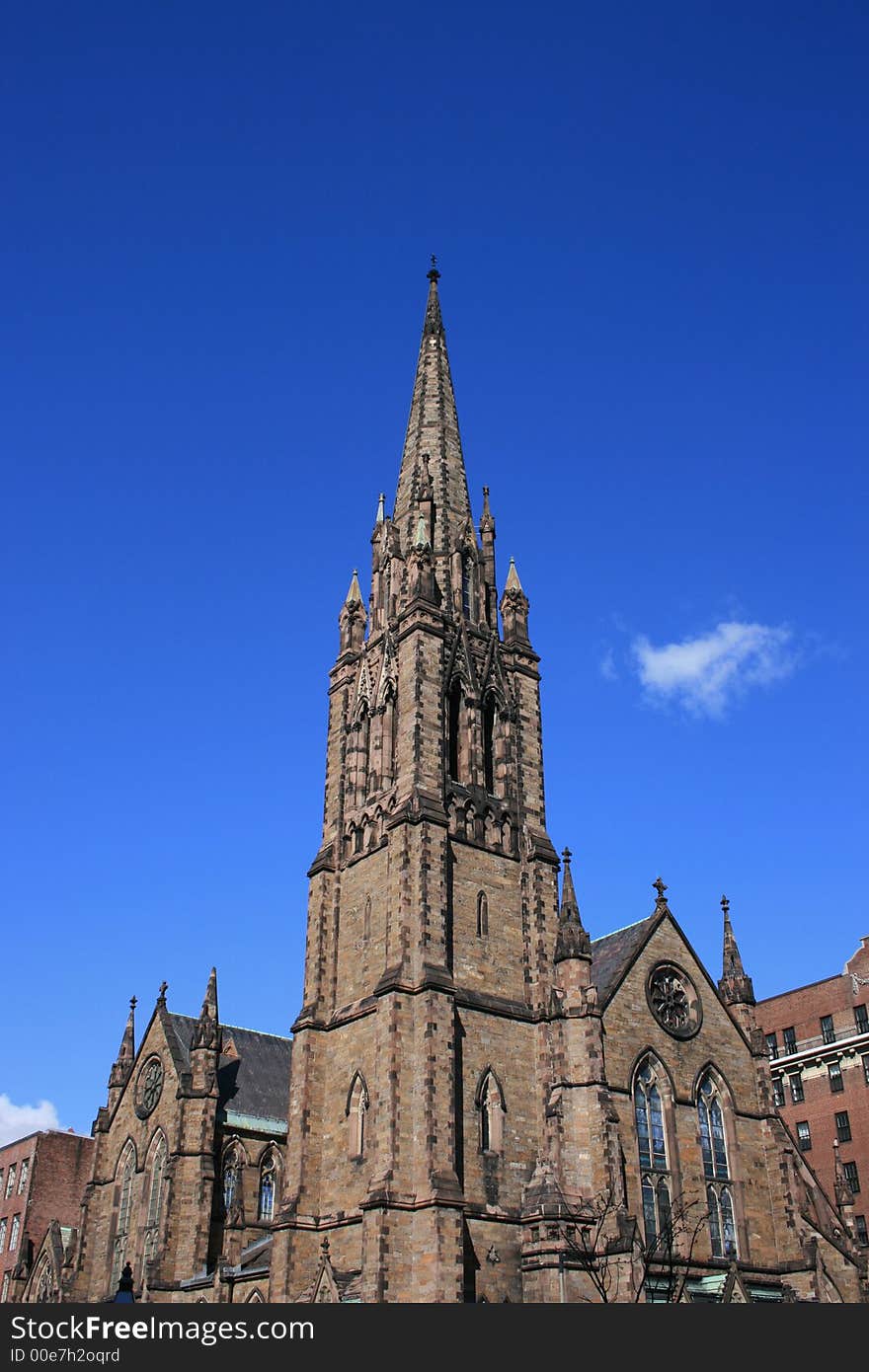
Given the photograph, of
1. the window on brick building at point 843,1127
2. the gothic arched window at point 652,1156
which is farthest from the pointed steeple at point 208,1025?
the window on brick building at point 843,1127

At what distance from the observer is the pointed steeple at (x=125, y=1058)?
55938mm

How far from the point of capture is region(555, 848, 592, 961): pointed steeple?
3997 centimetres

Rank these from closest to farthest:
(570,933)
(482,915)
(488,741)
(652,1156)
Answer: (652,1156)
(570,933)
(482,915)
(488,741)

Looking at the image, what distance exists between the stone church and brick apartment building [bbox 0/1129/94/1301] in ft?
60.2

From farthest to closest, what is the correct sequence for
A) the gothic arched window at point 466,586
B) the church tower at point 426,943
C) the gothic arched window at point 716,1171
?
the gothic arched window at point 466,586
the gothic arched window at point 716,1171
the church tower at point 426,943

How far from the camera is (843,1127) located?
191ft

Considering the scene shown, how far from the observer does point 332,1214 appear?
3816cm

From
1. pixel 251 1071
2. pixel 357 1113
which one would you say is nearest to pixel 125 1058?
pixel 251 1071

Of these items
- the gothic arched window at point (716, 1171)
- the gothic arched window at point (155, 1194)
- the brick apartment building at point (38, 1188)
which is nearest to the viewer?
the gothic arched window at point (716, 1171)

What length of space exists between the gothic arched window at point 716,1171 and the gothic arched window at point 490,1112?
737 cm

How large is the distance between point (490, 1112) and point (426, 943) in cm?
576

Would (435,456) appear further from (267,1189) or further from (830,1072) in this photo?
(830,1072)

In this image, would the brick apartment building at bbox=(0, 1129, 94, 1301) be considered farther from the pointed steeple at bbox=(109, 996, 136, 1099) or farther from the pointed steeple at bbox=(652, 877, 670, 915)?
the pointed steeple at bbox=(652, 877, 670, 915)

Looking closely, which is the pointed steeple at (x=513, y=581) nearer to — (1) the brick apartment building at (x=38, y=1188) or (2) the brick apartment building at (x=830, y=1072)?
(2) the brick apartment building at (x=830, y=1072)
